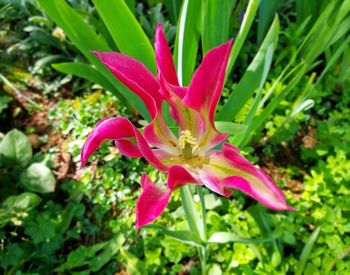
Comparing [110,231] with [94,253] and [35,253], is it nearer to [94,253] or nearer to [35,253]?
[94,253]

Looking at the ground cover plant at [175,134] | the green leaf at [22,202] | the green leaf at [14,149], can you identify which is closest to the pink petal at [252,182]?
the ground cover plant at [175,134]

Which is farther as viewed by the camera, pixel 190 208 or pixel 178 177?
pixel 190 208

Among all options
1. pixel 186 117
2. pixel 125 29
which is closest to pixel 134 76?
pixel 186 117

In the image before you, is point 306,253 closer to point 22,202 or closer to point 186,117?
point 186,117

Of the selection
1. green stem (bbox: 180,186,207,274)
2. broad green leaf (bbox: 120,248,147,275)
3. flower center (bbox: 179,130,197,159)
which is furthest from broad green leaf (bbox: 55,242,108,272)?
flower center (bbox: 179,130,197,159)

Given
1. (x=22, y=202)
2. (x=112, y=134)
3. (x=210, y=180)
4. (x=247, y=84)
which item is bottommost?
(x=22, y=202)

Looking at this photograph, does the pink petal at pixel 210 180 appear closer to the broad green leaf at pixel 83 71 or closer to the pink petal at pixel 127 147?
the pink petal at pixel 127 147
